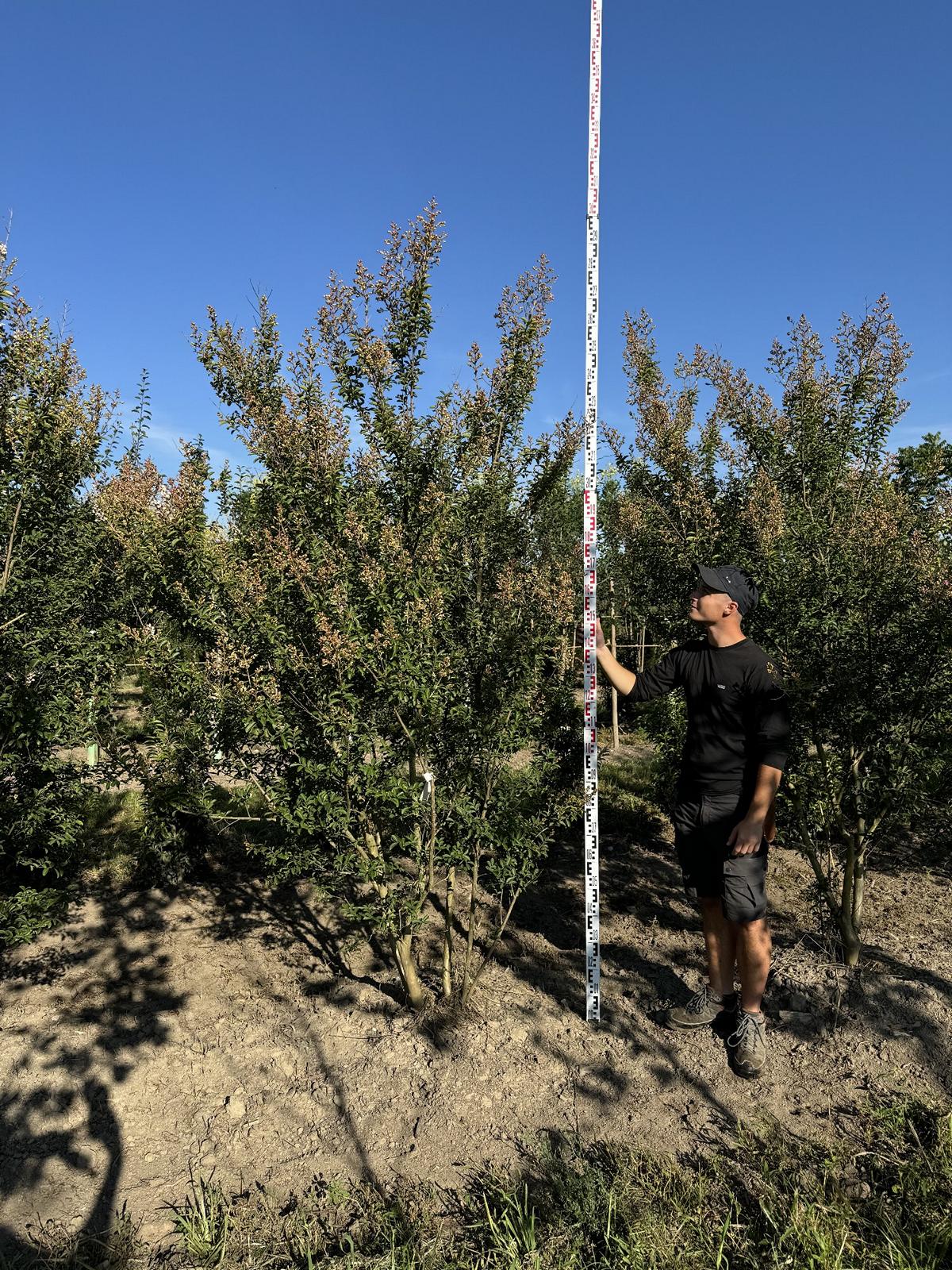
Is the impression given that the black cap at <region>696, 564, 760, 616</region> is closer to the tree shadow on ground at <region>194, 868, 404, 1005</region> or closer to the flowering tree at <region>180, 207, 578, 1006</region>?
the flowering tree at <region>180, 207, 578, 1006</region>

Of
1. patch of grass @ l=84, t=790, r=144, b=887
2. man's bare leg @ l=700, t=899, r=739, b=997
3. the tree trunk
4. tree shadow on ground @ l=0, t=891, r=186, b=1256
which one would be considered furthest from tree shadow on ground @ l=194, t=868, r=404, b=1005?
man's bare leg @ l=700, t=899, r=739, b=997

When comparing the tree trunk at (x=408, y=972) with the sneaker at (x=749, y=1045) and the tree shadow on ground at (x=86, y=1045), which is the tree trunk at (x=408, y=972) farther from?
the sneaker at (x=749, y=1045)

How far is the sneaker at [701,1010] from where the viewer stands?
353 centimetres

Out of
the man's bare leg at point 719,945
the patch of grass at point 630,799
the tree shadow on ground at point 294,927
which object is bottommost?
the tree shadow on ground at point 294,927

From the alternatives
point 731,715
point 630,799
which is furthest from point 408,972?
point 630,799

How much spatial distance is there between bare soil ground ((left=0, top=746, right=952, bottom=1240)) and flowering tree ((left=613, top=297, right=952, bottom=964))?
33.4 inches

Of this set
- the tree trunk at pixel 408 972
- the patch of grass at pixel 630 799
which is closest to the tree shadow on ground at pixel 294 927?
the tree trunk at pixel 408 972

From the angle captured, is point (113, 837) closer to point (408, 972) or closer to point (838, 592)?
point (408, 972)

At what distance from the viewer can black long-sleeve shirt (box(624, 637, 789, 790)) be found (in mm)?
3158

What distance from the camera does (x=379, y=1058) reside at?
12.0 ft

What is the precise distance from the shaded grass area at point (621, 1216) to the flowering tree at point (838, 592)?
5.34 feet

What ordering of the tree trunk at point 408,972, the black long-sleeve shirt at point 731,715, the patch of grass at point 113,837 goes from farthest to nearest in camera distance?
the patch of grass at point 113,837 → the tree trunk at point 408,972 → the black long-sleeve shirt at point 731,715

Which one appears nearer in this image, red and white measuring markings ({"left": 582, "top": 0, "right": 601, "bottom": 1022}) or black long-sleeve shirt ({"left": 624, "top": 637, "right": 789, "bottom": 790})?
black long-sleeve shirt ({"left": 624, "top": 637, "right": 789, "bottom": 790})

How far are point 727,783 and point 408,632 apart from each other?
1665mm
